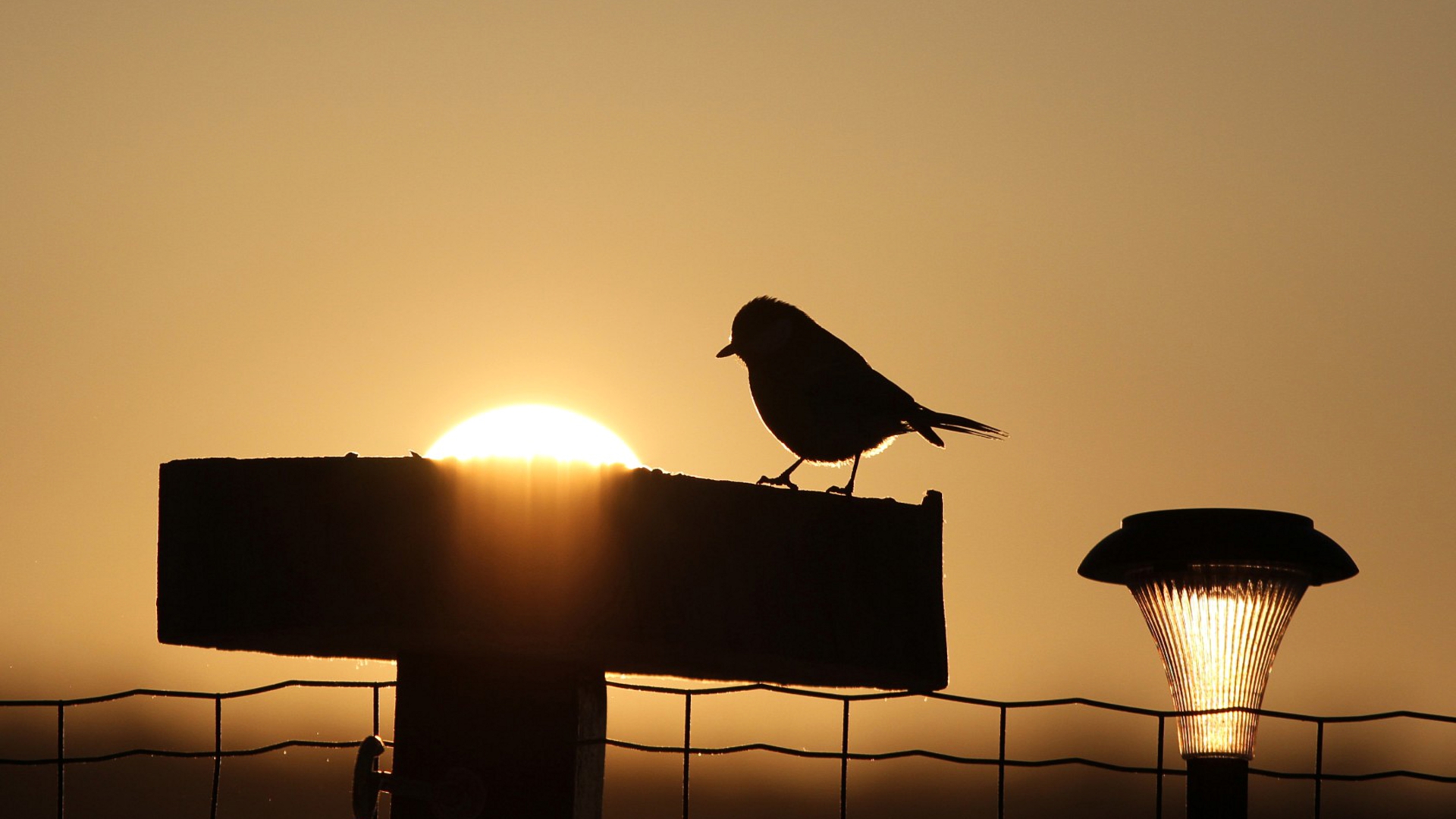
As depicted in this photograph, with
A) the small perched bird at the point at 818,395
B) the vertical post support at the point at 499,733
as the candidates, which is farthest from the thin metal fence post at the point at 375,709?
the small perched bird at the point at 818,395

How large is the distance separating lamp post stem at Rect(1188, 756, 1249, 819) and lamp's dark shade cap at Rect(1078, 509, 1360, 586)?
41cm

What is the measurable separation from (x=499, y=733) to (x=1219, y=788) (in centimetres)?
164

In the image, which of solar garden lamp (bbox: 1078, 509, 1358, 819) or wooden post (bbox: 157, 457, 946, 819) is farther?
wooden post (bbox: 157, 457, 946, 819)

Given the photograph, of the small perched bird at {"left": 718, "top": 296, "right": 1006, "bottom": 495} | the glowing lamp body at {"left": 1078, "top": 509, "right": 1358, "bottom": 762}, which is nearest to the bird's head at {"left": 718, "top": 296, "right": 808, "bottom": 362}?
the small perched bird at {"left": 718, "top": 296, "right": 1006, "bottom": 495}

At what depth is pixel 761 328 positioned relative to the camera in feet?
24.3

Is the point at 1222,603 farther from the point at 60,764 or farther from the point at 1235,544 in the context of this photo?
the point at 60,764

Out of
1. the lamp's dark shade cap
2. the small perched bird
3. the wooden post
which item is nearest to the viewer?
the lamp's dark shade cap

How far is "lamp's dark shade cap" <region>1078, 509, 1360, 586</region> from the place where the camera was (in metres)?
3.70

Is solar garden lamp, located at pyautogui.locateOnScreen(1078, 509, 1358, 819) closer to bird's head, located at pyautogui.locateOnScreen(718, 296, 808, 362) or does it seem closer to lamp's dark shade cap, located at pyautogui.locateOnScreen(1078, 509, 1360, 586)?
lamp's dark shade cap, located at pyautogui.locateOnScreen(1078, 509, 1360, 586)

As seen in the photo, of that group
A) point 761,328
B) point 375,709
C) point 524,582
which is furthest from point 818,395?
point 524,582

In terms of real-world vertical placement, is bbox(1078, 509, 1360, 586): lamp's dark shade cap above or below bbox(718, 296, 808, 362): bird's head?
below

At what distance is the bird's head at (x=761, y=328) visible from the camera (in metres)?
7.37

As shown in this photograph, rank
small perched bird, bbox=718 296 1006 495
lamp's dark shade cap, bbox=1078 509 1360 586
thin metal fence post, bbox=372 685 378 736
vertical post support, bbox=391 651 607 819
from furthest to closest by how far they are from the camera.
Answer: small perched bird, bbox=718 296 1006 495
thin metal fence post, bbox=372 685 378 736
vertical post support, bbox=391 651 607 819
lamp's dark shade cap, bbox=1078 509 1360 586

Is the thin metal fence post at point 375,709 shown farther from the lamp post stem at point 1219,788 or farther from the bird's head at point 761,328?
the bird's head at point 761,328
